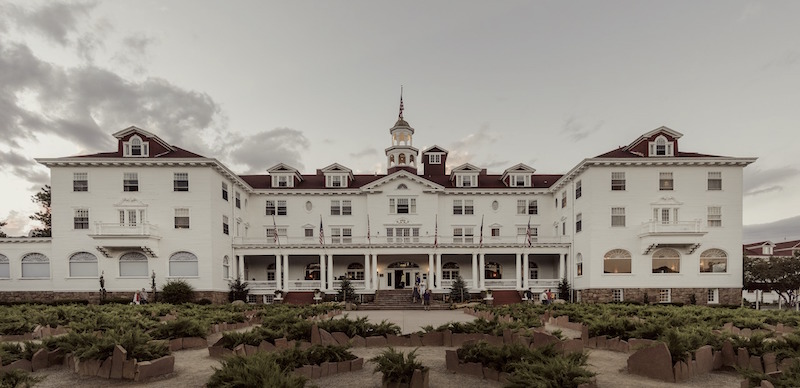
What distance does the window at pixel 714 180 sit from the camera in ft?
129

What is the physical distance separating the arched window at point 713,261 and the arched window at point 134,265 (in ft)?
157

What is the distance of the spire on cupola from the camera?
188ft

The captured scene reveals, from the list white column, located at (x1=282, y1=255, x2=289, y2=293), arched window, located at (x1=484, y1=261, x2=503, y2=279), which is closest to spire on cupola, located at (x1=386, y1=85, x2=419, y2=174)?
arched window, located at (x1=484, y1=261, x2=503, y2=279)

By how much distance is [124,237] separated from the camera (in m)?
37.7

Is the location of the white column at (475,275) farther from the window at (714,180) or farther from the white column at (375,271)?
the window at (714,180)

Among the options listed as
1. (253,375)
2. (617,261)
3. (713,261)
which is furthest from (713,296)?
(253,375)

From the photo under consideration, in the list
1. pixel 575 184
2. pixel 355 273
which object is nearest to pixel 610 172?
pixel 575 184

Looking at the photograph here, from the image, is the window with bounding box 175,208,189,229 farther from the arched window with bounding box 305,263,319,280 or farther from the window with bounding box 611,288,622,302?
the window with bounding box 611,288,622,302

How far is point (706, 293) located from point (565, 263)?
11.7m

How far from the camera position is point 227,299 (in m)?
41.6

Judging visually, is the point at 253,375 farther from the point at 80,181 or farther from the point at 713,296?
the point at 713,296

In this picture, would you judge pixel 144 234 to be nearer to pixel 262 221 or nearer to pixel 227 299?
pixel 227 299

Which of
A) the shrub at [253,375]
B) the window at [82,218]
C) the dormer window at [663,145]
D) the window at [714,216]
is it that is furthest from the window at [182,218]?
the window at [714,216]

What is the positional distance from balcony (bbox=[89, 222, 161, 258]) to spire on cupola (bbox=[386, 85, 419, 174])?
27778 millimetres
